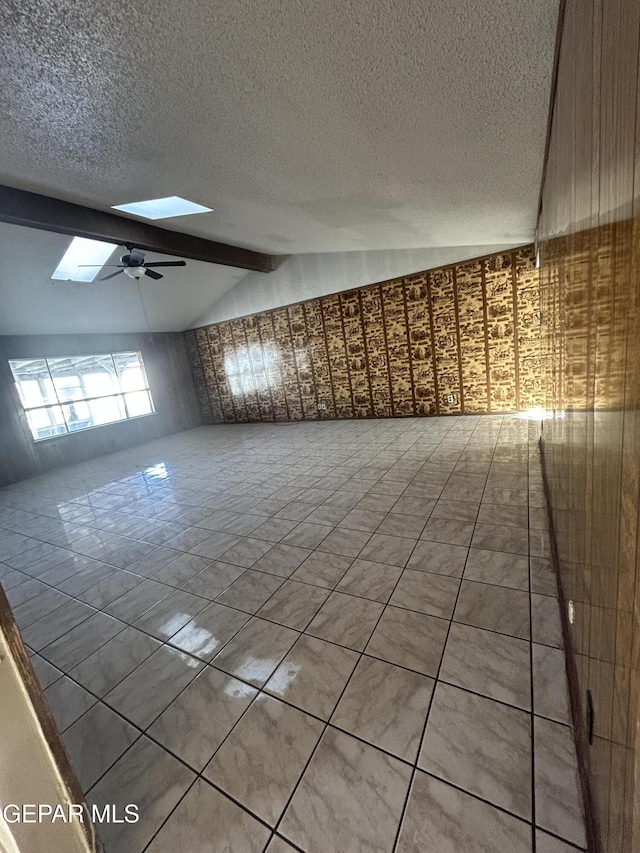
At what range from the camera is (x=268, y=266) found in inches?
293

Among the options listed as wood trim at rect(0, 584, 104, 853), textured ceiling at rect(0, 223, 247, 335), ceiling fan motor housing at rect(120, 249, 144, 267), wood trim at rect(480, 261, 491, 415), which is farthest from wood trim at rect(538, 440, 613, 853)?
textured ceiling at rect(0, 223, 247, 335)

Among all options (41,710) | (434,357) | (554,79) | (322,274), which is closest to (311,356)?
(322,274)

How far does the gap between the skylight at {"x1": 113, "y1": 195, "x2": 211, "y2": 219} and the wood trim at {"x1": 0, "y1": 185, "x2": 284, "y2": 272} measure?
31 centimetres

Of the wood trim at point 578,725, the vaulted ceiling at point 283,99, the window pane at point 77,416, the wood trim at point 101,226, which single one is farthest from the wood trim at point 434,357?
the window pane at point 77,416

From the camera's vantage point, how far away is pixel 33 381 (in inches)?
273

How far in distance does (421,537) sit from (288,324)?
618 cm

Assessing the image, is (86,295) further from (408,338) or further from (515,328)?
(515,328)

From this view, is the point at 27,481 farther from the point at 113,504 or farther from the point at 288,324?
the point at 288,324

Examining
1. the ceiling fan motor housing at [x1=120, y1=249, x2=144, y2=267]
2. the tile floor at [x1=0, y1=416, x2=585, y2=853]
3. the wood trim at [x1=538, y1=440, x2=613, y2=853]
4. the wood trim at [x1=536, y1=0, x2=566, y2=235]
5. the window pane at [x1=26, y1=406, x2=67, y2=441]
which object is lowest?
the tile floor at [x1=0, y1=416, x2=585, y2=853]

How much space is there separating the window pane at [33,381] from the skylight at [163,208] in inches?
176

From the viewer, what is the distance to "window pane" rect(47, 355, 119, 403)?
729 cm

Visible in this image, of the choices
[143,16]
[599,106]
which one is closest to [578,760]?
[599,106]

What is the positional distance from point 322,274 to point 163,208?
136 inches

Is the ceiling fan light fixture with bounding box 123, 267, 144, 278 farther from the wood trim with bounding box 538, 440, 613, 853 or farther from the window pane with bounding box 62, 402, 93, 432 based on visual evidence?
the wood trim with bounding box 538, 440, 613, 853
